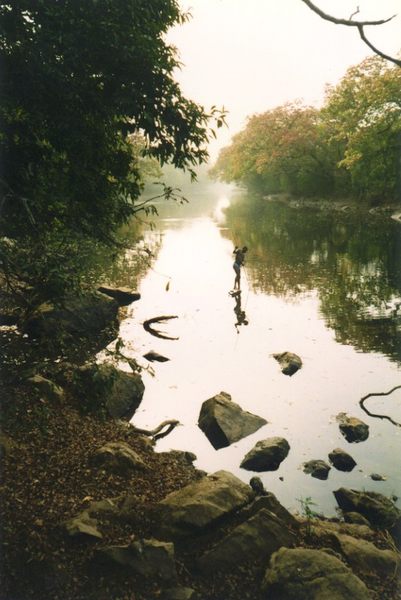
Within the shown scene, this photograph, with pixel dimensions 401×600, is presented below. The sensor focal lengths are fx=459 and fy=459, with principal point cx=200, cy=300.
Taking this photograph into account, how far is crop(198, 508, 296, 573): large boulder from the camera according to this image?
6.21 meters

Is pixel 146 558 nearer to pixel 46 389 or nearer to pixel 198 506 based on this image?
pixel 198 506

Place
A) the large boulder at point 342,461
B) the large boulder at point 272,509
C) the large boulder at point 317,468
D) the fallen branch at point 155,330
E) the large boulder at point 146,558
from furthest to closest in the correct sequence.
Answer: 1. the fallen branch at point 155,330
2. the large boulder at point 342,461
3. the large boulder at point 317,468
4. the large boulder at point 272,509
5. the large boulder at point 146,558

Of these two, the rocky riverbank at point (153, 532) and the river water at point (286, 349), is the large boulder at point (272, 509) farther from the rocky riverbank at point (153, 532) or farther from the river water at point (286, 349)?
the river water at point (286, 349)

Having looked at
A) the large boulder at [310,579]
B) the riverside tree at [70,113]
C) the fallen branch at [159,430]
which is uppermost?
the riverside tree at [70,113]

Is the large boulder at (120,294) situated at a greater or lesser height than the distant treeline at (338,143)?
lesser

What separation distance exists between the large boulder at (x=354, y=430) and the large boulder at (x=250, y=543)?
3.85m

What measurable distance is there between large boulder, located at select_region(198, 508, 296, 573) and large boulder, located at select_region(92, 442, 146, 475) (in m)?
2.39

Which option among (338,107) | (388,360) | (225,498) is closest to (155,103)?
(225,498)

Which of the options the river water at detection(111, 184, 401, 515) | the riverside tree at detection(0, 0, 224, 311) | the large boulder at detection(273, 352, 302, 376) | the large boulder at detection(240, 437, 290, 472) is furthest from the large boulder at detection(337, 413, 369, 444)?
the riverside tree at detection(0, 0, 224, 311)

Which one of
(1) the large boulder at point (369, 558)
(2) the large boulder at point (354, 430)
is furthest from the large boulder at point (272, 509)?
(2) the large boulder at point (354, 430)

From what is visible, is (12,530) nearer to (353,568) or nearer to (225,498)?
(225,498)

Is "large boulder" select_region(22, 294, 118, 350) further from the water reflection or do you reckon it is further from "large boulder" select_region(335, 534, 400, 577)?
"large boulder" select_region(335, 534, 400, 577)

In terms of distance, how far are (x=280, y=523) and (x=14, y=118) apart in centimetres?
701

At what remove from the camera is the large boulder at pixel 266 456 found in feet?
30.6
